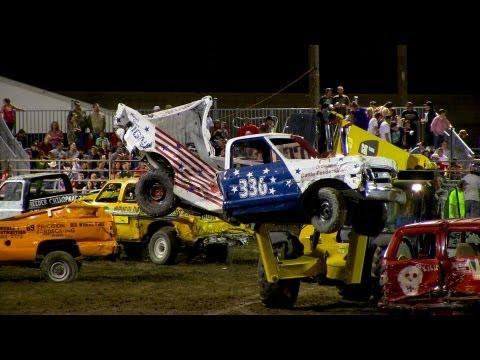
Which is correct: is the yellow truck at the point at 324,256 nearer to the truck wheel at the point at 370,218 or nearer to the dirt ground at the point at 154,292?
the truck wheel at the point at 370,218

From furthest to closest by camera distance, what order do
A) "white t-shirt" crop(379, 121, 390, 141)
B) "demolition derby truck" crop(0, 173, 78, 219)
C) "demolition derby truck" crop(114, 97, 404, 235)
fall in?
1. "white t-shirt" crop(379, 121, 390, 141)
2. "demolition derby truck" crop(0, 173, 78, 219)
3. "demolition derby truck" crop(114, 97, 404, 235)

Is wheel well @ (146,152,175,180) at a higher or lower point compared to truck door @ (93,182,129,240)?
higher

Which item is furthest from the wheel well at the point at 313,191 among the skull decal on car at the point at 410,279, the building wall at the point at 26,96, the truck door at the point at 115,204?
the building wall at the point at 26,96

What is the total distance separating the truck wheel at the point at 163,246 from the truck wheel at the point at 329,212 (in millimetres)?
6437

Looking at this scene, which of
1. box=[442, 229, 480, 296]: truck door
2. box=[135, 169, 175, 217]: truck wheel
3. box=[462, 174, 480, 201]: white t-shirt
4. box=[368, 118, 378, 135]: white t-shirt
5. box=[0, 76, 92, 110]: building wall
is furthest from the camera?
box=[0, 76, 92, 110]: building wall

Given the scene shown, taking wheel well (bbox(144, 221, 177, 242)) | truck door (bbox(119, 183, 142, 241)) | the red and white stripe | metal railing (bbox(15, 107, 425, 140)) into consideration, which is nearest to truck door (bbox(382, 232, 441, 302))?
the red and white stripe

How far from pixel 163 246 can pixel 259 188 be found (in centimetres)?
631

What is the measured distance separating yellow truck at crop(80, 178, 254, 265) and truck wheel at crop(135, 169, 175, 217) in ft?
8.93

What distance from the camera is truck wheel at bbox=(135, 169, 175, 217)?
671 inches

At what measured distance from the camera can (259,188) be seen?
14656mm

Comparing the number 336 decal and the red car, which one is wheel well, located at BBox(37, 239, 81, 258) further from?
the red car
